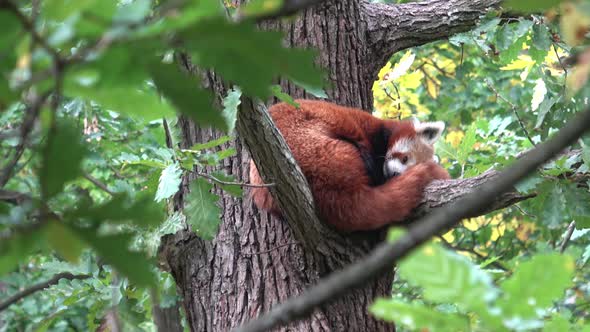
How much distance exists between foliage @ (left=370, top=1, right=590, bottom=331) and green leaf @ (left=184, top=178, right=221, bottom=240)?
708 mm

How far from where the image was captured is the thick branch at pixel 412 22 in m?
3.68

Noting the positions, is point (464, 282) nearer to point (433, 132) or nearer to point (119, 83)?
point (119, 83)

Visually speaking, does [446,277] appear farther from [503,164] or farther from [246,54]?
[503,164]

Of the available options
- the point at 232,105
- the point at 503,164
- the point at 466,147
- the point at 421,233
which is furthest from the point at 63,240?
the point at 466,147

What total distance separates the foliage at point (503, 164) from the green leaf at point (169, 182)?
800mm

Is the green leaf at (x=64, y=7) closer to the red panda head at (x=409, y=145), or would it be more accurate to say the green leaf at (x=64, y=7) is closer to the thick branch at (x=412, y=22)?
the thick branch at (x=412, y=22)

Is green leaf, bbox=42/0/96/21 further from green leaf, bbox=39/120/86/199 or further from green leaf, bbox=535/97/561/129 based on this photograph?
green leaf, bbox=535/97/561/129

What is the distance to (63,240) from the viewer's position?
28.2 inches

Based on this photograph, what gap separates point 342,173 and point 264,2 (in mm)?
2430

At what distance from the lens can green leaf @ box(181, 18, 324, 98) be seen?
681 mm

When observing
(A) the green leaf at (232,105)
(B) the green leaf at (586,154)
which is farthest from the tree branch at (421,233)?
(B) the green leaf at (586,154)

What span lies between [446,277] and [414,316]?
0.08 metres

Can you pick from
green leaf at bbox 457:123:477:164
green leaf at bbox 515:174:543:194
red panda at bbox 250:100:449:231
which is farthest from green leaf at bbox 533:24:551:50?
green leaf at bbox 515:174:543:194

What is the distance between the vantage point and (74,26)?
27.8 inches
